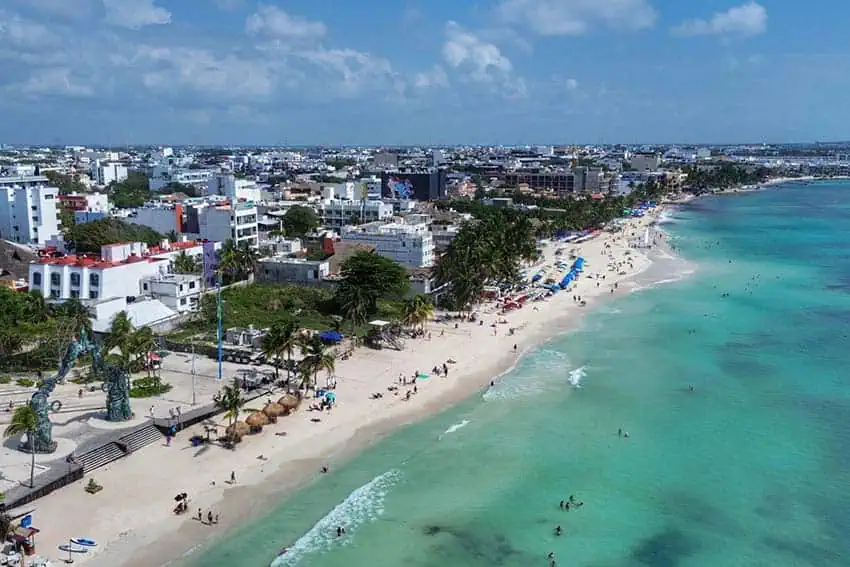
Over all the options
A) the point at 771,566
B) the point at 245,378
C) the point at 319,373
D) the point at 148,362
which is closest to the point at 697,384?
the point at 771,566

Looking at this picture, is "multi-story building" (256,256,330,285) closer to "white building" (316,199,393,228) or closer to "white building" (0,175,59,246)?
"white building" (0,175,59,246)

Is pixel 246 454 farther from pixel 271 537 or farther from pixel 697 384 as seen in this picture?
pixel 697 384

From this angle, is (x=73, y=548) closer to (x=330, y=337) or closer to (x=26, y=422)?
(x=26, y=422)

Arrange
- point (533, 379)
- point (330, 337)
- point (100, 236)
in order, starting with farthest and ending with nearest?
point (100, 236) < point (330, 337) < point (533, 379)

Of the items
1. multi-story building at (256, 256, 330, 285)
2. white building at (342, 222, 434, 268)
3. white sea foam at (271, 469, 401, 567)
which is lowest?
white sea foam at (271, 469, 401, 567)

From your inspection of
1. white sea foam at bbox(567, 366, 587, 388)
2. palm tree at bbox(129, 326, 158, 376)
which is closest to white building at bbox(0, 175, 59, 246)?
palm tree at bbox(129, 326, 158, 376)

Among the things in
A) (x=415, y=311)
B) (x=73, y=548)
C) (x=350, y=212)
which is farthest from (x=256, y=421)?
(x=350, y=212)

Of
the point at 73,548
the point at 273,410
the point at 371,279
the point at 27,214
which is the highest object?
the point at 27,214
